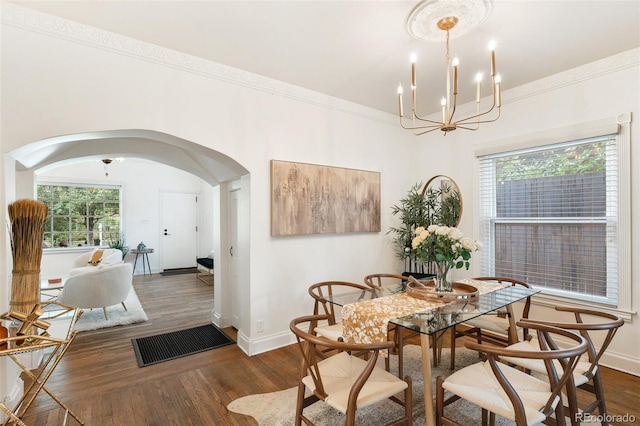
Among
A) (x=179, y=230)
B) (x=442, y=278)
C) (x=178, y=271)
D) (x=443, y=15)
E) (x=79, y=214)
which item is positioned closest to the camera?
(x=443, y=15)

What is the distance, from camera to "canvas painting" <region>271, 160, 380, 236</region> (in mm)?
3404

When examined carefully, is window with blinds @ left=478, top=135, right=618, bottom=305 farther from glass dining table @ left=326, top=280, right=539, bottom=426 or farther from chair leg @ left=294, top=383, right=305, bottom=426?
chair leg @ left=294, top=383, right=305, bottom=426

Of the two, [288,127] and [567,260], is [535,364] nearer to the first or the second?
[567,260]

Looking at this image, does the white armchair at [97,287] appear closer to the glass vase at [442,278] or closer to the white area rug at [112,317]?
the white area rug at [112,317]

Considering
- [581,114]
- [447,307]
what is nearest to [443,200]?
[581,114]

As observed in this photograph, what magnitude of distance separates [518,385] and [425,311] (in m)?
0.62

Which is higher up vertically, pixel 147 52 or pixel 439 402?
pixel 147 52

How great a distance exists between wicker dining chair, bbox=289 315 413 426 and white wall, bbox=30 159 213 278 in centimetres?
741

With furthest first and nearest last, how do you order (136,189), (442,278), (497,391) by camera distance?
(136,189) < (442,278) < (497,391)

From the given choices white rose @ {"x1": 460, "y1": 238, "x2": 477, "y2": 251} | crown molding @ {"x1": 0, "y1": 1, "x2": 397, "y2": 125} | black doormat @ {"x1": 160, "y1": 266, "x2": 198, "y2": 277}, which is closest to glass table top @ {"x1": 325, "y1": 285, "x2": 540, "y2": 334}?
white rose @ {"x1": 460, "y1": 238, "x2": 477, "y2": 251}

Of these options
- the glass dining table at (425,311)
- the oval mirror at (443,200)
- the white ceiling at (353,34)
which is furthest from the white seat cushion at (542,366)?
the white ceiling at (353,34)

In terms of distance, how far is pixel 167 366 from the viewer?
297cm

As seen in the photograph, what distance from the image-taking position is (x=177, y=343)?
3.51 m

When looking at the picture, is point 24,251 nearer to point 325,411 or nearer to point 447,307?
point 325,411
